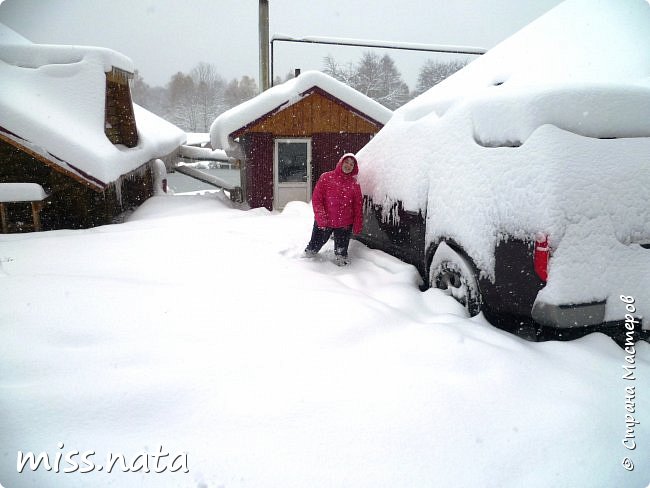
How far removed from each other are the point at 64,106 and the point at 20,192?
2.60 meters

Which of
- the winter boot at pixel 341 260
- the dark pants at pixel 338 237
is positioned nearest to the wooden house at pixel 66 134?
the dark pants at pixel 338 237

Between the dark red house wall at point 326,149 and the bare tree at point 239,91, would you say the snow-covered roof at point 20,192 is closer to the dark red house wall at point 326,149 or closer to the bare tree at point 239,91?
the dark red house wall at point 326,149

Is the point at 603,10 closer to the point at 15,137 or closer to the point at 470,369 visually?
the point at 470,369

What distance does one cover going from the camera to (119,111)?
10.6 meters

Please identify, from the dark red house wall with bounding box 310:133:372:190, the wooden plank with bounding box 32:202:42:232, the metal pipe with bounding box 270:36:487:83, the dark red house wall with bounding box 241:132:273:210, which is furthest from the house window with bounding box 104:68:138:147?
the metal pipe with bounding box 270:36:487:83

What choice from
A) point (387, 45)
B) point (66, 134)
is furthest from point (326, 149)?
point (387, 45)

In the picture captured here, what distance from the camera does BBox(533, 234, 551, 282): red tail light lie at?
232cm

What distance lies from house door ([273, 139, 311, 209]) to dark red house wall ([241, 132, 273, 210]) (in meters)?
0.20

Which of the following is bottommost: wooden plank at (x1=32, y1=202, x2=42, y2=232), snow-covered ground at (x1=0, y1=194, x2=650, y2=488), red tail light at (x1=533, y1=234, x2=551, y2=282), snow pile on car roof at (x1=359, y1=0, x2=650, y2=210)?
snow-covered ground at (x1=0, y1=194, x2=650, y2=488)

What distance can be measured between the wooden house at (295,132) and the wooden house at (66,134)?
2.96 metres

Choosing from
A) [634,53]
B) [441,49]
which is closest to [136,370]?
[634,53]

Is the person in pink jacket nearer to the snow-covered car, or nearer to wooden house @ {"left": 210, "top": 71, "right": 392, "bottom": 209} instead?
the snow-covered car

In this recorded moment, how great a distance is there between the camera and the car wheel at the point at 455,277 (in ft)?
9.71

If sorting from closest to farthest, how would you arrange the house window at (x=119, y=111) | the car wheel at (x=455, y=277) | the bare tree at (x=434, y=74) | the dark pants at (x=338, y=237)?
the car wheel at (x=455, y=277)
the dark pants at (x=338, y=237)
the house window at (x=119, y=111)
the bare tree at (x=434, y=74)
